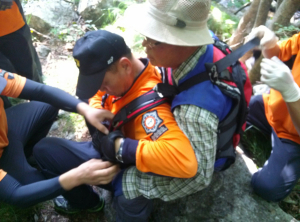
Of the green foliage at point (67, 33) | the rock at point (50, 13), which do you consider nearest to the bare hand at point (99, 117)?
the green foliage at point (67, 33)

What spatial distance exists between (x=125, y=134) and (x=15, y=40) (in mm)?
2148

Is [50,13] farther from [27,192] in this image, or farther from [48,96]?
[27,192]

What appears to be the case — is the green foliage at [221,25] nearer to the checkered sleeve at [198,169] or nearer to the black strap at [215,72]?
the black strap at [215,72]

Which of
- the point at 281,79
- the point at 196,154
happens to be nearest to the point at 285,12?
the point at 281,79

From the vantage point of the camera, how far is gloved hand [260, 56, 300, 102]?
6.18ft

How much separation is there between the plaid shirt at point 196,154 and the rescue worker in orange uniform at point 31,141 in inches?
8.1

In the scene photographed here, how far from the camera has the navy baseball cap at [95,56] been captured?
5.43 ft

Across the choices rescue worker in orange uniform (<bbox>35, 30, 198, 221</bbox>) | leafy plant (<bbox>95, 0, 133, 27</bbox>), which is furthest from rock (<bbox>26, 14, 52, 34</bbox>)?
rescue worker in orange uniform (<bbox>35, 30, 198, 221</bbox>)

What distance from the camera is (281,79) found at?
1881 mm

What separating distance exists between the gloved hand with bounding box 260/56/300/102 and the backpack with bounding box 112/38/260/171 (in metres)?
0.24

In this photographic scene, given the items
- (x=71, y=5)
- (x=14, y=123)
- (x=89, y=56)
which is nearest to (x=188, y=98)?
(x=89, y=56)

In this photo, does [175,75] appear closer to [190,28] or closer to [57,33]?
[190,28]

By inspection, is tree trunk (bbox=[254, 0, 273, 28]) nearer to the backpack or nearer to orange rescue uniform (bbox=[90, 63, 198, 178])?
the backpack

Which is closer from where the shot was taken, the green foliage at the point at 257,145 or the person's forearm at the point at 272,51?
the person's forearm at the point at 272,51
